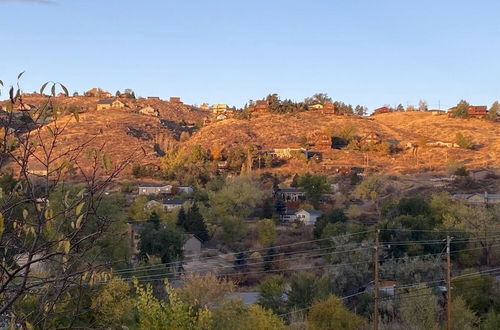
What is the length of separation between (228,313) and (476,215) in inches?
814

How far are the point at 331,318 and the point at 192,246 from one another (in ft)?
55.8

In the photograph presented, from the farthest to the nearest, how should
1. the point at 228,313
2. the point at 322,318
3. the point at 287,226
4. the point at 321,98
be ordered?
1. the point at 321,98
2. the point at 287,226
3. the point at 322,318
4. the point at 228,313

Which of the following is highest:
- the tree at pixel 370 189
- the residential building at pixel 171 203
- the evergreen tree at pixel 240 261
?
the tree at pixel 370 189

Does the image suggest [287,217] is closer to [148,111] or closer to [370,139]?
[370,139]

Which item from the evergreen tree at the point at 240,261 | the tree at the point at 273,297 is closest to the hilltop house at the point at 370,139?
the evergreen tree at the point at 240,261

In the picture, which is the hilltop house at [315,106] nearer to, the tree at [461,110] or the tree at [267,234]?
the tree at [461,110]

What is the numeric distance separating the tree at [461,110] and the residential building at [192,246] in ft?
172

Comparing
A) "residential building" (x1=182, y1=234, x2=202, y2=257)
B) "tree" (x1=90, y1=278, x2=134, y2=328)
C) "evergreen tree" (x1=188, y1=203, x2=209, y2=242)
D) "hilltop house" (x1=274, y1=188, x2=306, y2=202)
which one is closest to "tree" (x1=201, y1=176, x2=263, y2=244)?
"evergreen tree" (x1=188, y1=203, x2=209, y2=242)

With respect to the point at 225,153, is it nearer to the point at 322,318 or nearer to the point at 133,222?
the point at 133,222

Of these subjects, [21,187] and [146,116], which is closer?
[21,187]

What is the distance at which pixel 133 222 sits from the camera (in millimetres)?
34969

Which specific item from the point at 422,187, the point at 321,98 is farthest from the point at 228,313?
the point at 321,98

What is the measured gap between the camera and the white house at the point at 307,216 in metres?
39.8

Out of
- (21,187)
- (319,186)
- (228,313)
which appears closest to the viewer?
(21,187)
